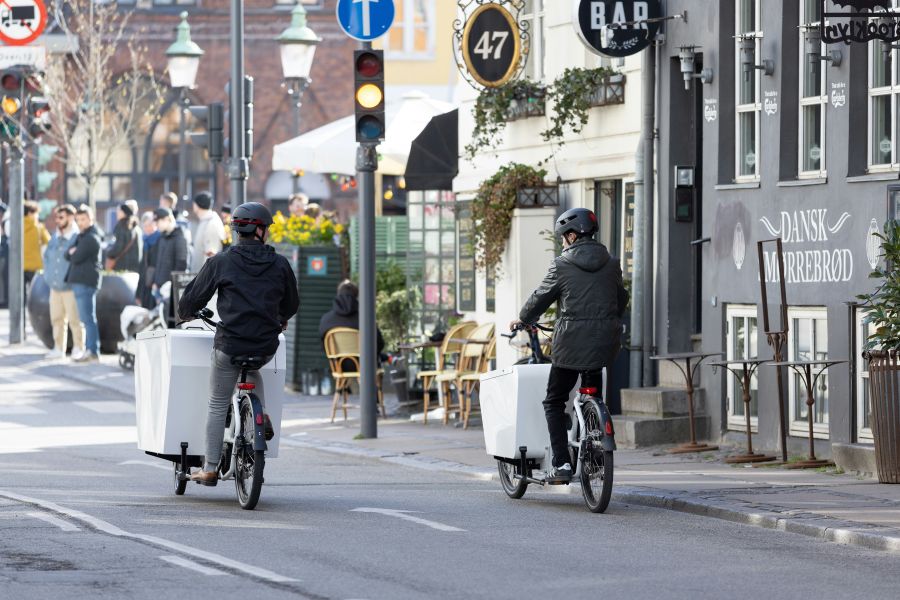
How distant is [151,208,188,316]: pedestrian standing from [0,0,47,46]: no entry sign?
3798 millimetres

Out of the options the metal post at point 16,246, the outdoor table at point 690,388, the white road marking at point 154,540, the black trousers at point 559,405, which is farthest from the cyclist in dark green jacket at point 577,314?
the metal post at point 16,246

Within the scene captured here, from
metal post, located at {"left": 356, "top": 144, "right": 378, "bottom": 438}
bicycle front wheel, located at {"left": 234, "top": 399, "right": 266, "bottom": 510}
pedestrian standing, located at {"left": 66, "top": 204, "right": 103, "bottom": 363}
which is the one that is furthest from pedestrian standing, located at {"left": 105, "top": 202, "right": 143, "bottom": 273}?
bicycle front wheel, located at {"left": 234, "top": 399, "right": 266, "bottom": 510}

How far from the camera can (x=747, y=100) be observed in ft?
58.3

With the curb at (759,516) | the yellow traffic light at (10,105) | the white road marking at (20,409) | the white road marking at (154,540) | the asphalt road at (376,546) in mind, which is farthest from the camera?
the yellow traffic light at (10,105)

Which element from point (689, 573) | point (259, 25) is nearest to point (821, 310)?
point (689, 573)

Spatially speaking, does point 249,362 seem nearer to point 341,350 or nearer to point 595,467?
point 595,467

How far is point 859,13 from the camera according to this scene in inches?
563

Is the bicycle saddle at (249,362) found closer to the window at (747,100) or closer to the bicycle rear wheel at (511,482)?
the bicycle rear wheel at (511,482)

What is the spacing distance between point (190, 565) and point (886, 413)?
5938 millimetres

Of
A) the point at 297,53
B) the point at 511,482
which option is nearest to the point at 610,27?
the point at 511,482

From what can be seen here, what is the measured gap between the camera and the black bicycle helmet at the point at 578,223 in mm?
13391

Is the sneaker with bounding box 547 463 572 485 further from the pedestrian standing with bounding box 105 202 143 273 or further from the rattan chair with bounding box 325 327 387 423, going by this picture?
the pedestrian standing with bounding box 105 202 143 273

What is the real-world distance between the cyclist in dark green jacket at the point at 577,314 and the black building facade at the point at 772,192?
292 cm

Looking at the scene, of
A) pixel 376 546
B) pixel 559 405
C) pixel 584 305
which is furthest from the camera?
pixel 559 405
